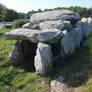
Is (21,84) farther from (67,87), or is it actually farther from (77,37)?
(77,37)

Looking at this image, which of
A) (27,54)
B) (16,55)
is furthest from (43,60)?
(27,54)

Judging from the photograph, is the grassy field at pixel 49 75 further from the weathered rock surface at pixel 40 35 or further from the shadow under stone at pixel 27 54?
the weathered rock surface at pixel 40 35

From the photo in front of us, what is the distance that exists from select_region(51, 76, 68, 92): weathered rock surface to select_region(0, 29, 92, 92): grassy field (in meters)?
0.17

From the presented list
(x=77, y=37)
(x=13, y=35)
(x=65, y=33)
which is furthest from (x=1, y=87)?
(x=77, y=37)

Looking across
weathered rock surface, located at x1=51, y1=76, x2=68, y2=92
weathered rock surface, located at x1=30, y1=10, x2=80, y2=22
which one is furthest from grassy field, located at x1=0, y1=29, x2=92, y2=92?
weathered rock surface, located at x1=30, y1=10, x2=80, y2=22

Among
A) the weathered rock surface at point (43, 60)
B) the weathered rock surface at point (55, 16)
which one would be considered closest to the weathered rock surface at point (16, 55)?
the weathered rock surface at point (43, 60)

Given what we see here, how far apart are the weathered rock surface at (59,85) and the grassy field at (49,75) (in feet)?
0.55

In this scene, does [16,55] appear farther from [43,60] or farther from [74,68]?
[74,68]

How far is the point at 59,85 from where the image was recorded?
228 inches

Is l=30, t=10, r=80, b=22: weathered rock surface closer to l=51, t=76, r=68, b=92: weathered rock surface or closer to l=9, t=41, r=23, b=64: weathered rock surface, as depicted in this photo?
l=9, t=41, r=23, b=64: weathered rock surface

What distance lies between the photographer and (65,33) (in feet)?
25.5

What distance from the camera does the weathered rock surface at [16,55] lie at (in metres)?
7.90

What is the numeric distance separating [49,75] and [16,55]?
2388 millimetres

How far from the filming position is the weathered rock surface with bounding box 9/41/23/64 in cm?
790
